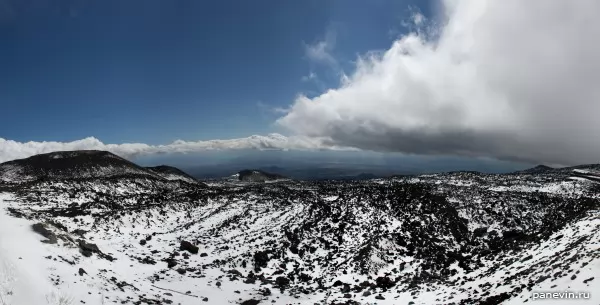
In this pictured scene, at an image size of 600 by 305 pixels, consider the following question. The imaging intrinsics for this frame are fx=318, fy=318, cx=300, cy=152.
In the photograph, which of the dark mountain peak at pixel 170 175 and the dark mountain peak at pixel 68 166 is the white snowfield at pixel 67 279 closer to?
the dark mountain peak at pixel 68 166

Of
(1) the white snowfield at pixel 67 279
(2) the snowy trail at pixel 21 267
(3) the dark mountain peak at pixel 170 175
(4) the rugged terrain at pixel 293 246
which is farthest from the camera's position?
(3) the dark mountain peak at pixel 170 175

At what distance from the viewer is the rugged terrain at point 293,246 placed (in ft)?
74.7

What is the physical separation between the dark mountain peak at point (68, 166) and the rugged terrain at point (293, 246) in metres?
39.0

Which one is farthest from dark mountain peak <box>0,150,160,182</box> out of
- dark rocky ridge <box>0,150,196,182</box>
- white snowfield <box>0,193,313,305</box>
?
white snowfield <box>0,193,313,305</box>

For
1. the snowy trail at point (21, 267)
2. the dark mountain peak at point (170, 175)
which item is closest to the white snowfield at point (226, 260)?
the snowy trail at point (21, 267)

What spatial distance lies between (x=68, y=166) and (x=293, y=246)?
3674 inches

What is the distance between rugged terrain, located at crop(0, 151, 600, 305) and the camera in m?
22.8

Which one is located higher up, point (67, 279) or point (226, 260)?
point (67, 279)

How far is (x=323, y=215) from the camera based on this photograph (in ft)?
165

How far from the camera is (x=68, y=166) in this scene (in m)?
100

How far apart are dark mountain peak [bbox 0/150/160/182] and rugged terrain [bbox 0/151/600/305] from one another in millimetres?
39028

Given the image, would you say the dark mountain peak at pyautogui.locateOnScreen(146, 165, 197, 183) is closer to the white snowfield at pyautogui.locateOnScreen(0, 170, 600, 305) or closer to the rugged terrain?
the rugged terrain

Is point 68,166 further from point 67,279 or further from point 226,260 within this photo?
point 67,279

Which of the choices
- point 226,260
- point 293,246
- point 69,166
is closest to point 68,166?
point 69,166
